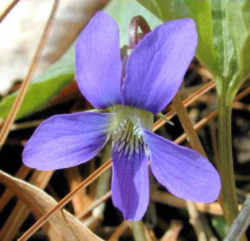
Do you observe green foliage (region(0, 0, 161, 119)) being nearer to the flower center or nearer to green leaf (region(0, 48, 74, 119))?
green leaf (region(0, 48, 74, 119))

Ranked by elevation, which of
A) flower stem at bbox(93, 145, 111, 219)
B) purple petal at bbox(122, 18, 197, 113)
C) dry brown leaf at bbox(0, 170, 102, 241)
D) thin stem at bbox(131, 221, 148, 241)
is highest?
purple petal at bbox(122, 18, 197, 113)

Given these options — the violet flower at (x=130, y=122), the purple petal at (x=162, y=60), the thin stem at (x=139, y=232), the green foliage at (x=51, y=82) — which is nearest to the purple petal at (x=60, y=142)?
the violet flower at (x=130, y=122)

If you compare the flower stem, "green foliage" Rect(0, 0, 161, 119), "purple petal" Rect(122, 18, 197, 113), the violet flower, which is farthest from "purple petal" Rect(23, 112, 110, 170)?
"green foliage" Rect(0, 0, 161, 119)

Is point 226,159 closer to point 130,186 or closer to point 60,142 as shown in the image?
point 130,186

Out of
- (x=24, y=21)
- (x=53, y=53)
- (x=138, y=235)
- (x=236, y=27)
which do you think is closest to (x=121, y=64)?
(x=236, y=27)

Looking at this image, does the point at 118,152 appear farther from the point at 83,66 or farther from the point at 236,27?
the point at 236,27

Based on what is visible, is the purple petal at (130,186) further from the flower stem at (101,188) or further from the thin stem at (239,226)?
the flower stem at (101,188)
